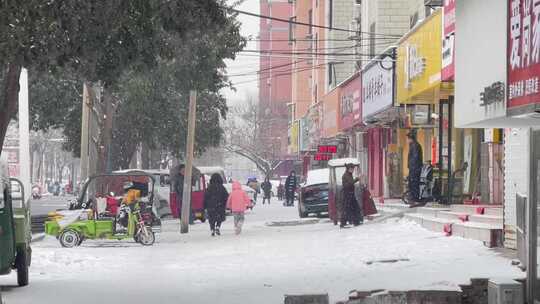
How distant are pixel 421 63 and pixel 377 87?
7.49 metres

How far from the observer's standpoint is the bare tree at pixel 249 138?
11245 cm

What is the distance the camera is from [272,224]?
36906 millimetres

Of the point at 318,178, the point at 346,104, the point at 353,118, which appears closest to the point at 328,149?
the point at 346,104

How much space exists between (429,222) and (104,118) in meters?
17.1

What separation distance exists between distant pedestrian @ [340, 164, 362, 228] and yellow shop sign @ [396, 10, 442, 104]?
7.73 ft

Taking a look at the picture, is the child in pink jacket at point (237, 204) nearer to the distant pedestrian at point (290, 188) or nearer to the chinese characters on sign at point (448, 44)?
the chinese characters on sign at point (448, 44)

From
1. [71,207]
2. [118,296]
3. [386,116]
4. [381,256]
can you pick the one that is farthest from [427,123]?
[118,296]

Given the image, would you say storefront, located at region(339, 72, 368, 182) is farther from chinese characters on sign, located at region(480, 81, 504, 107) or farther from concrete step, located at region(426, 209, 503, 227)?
chinese characters on sign, located at region(480, 81, 504, 107)

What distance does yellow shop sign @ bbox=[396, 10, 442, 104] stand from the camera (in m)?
25.6

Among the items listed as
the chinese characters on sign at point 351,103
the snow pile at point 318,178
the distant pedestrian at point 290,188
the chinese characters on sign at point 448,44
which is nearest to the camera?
the chinese characters on sign at point 448,44

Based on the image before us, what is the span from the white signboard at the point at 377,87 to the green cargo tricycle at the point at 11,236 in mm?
16480

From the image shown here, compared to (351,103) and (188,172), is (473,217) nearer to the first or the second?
(188,172)

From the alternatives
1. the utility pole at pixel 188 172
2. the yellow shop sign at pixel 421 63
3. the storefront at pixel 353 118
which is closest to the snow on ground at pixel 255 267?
the yellow shop sign at pixel 421 63

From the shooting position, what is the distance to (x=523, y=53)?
11.2 meters
